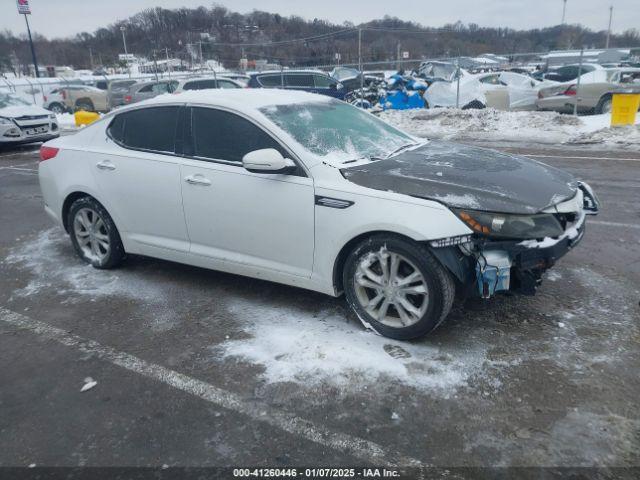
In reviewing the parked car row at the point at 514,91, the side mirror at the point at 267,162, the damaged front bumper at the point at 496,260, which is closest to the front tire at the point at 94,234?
the side mirror at the point at 267,162

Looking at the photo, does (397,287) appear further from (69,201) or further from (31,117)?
(31,117)

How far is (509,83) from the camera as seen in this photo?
1706 centimetres

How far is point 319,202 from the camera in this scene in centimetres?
361

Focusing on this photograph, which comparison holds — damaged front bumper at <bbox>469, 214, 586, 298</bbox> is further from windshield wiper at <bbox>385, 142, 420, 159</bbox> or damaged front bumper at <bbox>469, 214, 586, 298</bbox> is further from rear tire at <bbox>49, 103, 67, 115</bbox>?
rear tire at <bbox>49, 103, 67, 115</bbox>

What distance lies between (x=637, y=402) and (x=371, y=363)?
1464 millimetres

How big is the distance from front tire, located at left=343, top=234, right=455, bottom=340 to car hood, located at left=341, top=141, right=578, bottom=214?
359 millimetres

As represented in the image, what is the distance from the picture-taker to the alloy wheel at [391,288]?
3.41m

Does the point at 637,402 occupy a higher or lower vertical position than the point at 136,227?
lower

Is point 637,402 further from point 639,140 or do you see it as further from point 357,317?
point 639,140

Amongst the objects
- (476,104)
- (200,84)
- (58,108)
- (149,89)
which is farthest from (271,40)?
(476,104)

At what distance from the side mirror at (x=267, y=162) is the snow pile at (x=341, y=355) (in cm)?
111

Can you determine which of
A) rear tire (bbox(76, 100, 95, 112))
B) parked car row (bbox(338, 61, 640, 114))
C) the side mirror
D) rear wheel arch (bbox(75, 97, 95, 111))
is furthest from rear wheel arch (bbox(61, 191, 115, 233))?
rear wheel arch (bbox(75, 97, 95, 111))

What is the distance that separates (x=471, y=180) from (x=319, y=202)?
1009mm

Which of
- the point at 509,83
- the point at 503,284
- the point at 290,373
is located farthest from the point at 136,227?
the point at 509,83
